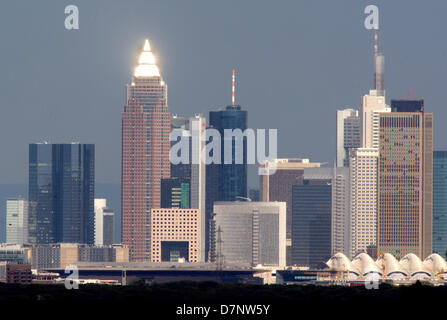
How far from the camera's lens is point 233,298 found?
157250mm

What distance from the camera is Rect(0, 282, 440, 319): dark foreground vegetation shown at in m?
145

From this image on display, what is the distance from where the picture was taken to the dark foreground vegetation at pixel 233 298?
145 m
